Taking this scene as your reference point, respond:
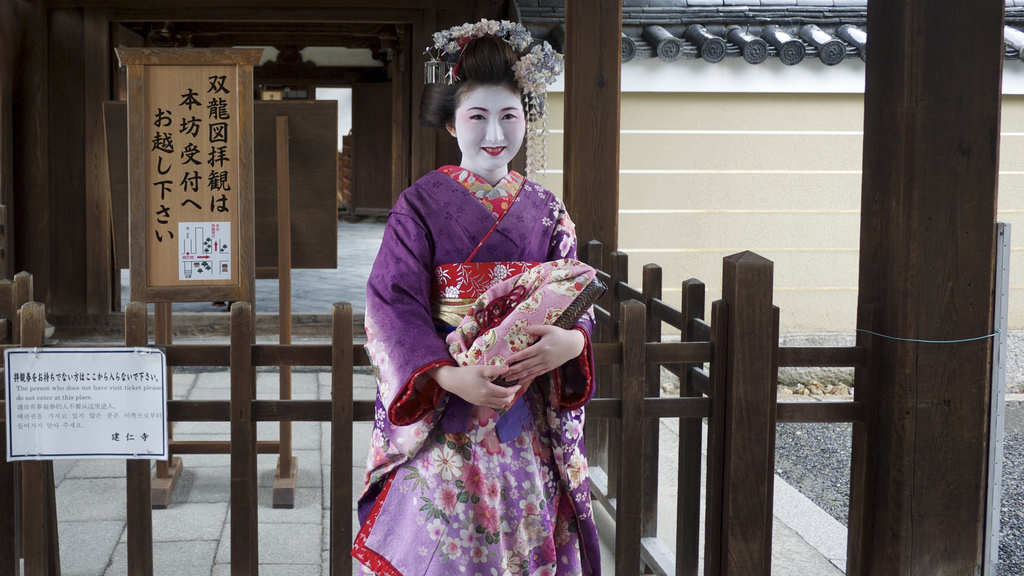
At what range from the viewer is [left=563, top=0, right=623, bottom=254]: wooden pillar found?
3.76 metres

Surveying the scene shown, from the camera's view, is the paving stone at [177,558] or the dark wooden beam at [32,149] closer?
the paving stone at [177,558]

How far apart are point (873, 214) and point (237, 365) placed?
1.76 m

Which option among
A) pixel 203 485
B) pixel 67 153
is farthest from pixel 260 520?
pixel 67 153

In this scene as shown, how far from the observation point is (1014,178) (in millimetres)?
7727

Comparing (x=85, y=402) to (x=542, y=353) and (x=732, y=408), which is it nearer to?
(x=542, y=353)

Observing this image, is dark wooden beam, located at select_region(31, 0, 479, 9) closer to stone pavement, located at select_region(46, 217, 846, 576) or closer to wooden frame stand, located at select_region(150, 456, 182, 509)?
stone pavement, located at select_region(46, 217, 846, 576)

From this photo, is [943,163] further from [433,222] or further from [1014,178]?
[1014,178]

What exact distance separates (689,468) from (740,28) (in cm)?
587

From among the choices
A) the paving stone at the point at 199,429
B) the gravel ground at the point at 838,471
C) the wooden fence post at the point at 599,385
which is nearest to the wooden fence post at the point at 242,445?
the wooden fence post at the point at 599,385

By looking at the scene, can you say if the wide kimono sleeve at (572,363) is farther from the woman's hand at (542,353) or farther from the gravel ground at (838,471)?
the gravel ground at (838,471)

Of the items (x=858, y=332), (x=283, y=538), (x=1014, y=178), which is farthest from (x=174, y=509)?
(x=1014, y=178)

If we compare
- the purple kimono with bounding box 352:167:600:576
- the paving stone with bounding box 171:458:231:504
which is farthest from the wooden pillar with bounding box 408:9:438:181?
the purple kimono with bounding box 352:167:600:576

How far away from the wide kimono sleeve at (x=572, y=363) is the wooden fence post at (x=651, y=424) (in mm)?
962

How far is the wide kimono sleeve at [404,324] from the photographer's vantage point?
6.17 ft
